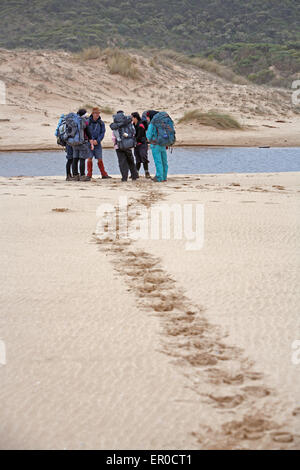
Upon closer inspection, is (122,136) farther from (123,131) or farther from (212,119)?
(212,119)

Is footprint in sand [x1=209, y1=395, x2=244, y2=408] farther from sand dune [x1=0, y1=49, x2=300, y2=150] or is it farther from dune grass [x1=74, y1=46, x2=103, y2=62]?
dune grass [x1=74, y1=46, x2=103, y2=62]

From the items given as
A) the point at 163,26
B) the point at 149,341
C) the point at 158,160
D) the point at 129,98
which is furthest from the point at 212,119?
the point at 163,26

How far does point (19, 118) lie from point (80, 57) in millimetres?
8484

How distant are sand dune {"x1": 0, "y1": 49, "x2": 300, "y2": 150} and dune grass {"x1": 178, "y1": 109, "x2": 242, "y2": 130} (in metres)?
0.36

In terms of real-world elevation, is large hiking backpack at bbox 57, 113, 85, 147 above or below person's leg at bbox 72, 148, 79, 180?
above

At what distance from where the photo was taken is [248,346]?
9.91 ft

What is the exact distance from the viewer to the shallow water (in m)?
15.0

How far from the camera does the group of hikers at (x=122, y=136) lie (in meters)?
10.9

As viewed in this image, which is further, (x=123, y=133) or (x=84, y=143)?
(x=84, y=143)

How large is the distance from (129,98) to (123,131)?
1602 centimetres

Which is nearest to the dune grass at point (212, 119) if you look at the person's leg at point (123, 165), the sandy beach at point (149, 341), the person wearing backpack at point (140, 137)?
the person wearing backpack at point (140, 137)

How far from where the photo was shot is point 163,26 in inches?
2061

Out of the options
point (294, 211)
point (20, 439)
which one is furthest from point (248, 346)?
point (294, 211)

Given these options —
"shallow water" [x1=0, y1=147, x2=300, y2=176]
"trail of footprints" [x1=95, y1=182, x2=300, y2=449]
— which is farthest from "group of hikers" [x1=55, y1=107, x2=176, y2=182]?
"trail of footprints" [x1=95, y1=182, x2=300, y2=449]
